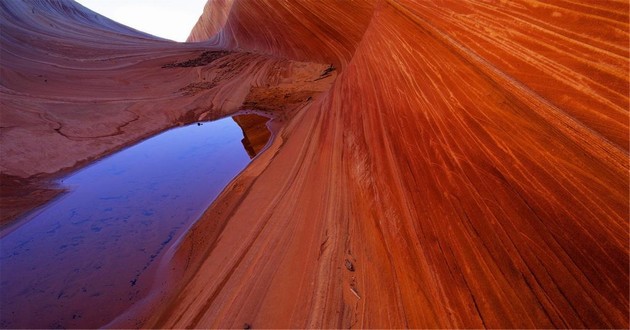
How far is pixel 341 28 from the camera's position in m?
7.16

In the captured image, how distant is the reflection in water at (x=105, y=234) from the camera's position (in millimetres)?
2119

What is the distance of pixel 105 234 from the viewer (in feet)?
9.28

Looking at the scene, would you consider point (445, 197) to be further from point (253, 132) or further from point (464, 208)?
point (253, 132)

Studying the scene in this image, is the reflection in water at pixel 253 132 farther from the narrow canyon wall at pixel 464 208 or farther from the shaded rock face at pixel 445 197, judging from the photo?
the narrow canyon wall at pixel 464 208

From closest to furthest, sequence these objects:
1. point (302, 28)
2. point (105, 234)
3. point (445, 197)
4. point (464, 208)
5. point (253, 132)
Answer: point (464, 208) < point (445, 197) < point (105, 234) < point (253, 132) < point (302, 28)

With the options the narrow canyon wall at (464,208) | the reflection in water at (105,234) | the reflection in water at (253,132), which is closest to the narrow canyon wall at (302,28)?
the reflection in water at (253,132)

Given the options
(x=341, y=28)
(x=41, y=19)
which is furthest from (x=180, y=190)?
(x=41, y=19)

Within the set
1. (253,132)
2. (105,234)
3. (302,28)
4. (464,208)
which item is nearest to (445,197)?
(464,208)

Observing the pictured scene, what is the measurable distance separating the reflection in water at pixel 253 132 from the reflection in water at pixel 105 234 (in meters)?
0.12

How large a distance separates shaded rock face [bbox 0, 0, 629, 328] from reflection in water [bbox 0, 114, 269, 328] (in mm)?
303

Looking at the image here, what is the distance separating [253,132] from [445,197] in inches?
154

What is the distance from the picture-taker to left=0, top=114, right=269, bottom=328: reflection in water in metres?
2.12

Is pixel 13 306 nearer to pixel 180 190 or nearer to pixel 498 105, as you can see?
pixel 180 190

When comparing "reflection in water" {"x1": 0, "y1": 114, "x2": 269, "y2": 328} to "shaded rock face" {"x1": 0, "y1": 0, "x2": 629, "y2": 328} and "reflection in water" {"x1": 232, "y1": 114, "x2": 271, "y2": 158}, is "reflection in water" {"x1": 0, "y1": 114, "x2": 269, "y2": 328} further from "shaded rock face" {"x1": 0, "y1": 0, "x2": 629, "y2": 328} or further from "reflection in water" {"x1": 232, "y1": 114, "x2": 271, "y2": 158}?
"shaded rock face" {"x1": 0, "y1": 0, "x2": 629, "y2": 328}
